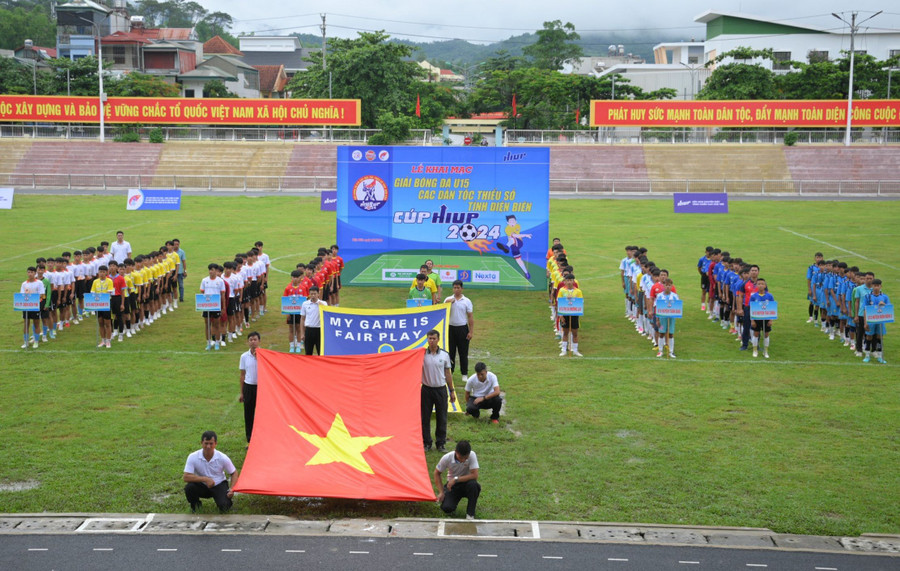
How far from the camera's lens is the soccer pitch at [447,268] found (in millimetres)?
24406

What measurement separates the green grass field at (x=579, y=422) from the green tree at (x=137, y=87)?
161ft

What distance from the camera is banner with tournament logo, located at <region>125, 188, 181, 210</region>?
4291 cm

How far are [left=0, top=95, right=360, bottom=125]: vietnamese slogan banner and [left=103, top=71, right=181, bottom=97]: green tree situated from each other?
28.0 ft

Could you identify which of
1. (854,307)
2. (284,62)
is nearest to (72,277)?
(854,307)

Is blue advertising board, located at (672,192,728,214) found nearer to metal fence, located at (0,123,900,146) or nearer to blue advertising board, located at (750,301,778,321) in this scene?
metal fence, located at (0,123,900,146)

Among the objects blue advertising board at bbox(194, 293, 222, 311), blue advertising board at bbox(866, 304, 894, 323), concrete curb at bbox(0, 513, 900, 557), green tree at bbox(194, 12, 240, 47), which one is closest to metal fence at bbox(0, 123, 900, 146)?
blue advertising board at bbox(194, 293, 222, 311)

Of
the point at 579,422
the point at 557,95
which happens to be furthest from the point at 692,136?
the point at 579,422

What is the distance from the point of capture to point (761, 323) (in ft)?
60.2

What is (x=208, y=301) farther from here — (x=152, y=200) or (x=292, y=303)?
(x=152, y=200)

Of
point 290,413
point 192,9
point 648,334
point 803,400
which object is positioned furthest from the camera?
point 192,9

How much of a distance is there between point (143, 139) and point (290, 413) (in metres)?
53.9

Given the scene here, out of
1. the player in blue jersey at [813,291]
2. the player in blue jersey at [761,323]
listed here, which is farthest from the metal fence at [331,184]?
the player in blue jersey at [761,323]

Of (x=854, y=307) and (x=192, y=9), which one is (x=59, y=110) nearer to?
(x=854, y=307)

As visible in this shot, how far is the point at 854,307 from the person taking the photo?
57.0ft
